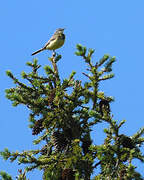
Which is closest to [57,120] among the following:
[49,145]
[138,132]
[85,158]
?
[49,145]

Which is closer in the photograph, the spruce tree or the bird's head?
the spruce tree

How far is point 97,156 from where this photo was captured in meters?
6.38

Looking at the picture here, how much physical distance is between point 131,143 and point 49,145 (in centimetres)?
155

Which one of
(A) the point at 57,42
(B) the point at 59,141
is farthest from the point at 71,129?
(A) the point at 57,42

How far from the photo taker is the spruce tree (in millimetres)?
6266

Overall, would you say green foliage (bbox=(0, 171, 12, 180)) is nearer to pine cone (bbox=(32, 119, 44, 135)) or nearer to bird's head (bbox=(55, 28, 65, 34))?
pine cone (bbox=(32, 119, 44, 135))

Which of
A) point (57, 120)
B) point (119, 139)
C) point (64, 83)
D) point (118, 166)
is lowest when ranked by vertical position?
point (118, 166)

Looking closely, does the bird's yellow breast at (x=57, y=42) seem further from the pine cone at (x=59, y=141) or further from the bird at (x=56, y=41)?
A: the pine cone at (x=59, y=141)

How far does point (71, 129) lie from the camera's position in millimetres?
7152

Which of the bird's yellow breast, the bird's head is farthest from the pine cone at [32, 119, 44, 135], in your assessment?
the bird's head

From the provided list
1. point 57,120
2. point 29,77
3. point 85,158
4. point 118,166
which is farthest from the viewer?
point 29,77

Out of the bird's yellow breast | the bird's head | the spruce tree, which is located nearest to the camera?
the spruce tree

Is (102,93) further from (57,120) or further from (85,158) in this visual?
(85,158)

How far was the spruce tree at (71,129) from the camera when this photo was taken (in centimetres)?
627
